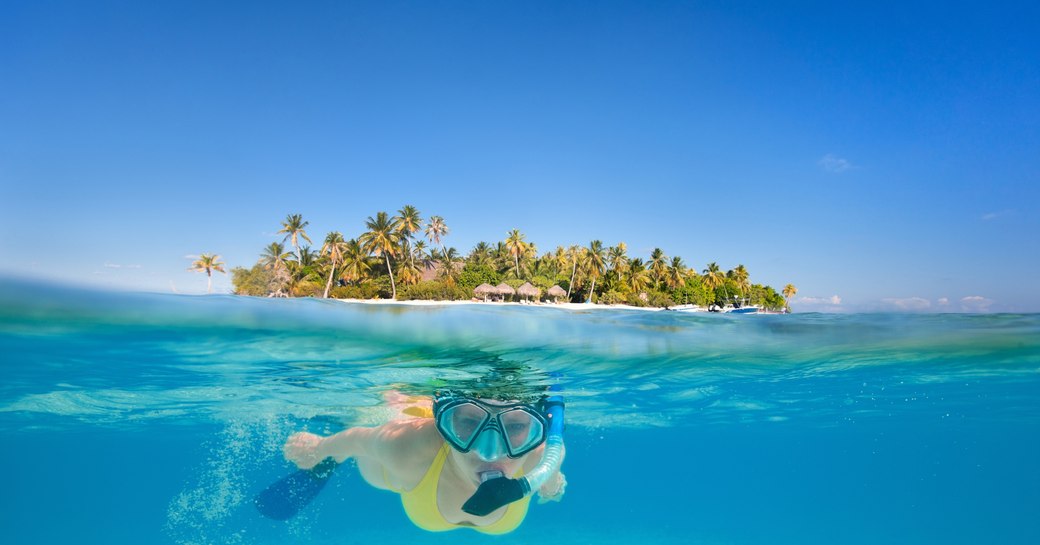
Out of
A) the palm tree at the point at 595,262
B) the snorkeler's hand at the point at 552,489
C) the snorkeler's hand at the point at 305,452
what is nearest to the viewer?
the snorkeler's hand at the point at 552,489

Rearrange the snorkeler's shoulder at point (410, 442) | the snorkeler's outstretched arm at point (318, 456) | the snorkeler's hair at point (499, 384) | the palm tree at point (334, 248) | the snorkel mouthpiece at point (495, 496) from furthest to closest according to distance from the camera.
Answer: the palm tree at point (334, 248)
the snorkeler's hair at point (499, 384)
the snorkeler's outstretched arm at point (318, 456)
the snorkeler's shoulder at point (410, 442)
the snorkel mouthpiece at point (495, 496)

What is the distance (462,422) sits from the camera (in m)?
4.17

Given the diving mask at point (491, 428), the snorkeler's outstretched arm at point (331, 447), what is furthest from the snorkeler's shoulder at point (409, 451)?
the snorkeler's outstretched arm at point (331, 447)

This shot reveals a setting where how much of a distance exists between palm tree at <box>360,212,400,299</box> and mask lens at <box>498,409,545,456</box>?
43.6 metres

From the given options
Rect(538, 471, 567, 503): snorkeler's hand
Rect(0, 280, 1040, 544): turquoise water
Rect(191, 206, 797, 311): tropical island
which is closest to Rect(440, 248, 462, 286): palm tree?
Rect(191, 206, 797, 311): tropical island

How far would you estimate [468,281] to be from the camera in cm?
5088

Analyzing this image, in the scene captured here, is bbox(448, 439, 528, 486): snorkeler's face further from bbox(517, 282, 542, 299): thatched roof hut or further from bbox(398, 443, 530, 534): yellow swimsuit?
bbox(517, 282, 542, 299): thatched roof hut

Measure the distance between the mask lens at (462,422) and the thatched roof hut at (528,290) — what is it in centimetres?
4673

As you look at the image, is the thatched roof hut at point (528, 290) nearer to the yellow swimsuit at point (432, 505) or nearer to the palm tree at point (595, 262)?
the palm tree at point (595, 262)

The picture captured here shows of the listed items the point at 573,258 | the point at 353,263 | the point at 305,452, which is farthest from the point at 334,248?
the point at 305,452

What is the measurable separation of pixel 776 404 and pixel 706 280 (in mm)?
54838

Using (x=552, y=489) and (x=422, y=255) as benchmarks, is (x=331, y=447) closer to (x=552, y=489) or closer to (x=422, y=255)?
(x=552, y=489)

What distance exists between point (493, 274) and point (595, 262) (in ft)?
39.0

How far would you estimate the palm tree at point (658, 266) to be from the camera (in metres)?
65.6
